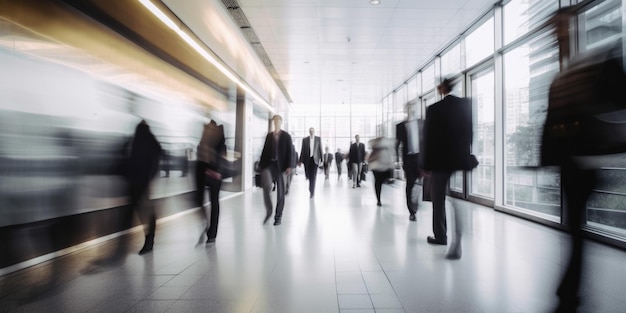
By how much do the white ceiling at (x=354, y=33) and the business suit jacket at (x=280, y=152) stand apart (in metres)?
3.10

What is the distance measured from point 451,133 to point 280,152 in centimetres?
257

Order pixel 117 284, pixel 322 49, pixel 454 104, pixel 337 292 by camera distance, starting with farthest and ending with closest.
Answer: pixel 322 49 → pixel 454 104 → pixel 117 284 → pixel 337 292

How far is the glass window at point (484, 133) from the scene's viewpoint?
24.1 ft

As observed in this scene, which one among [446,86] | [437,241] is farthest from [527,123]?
[437,241]

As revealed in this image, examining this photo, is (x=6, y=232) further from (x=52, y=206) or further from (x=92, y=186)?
(x=92, y=186)

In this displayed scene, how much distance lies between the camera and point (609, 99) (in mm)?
1799

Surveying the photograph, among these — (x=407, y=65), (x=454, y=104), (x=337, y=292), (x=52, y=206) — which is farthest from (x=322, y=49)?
(x=337, y=292)

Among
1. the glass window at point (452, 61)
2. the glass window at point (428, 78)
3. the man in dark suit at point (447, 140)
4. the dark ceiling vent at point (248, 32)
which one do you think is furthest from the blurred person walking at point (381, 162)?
the glass window at point (428, 78)

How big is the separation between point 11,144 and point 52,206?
2.61 feet

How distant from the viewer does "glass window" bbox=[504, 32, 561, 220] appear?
5.36m

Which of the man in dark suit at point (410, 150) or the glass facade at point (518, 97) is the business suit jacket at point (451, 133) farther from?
the man in dark suit at point (410, 150)

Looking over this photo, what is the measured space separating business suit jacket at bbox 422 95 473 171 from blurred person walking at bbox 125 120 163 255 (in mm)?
2928

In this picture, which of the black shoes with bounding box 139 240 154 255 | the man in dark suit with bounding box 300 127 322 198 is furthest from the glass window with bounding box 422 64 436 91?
the black shoes with bounding box 139 240 154 255

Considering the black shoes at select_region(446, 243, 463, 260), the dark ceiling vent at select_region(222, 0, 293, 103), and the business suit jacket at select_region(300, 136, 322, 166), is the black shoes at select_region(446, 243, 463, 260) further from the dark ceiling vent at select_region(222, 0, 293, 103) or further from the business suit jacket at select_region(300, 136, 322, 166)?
the dark ceiling vent at select_region(222, 0, 293, 103)
